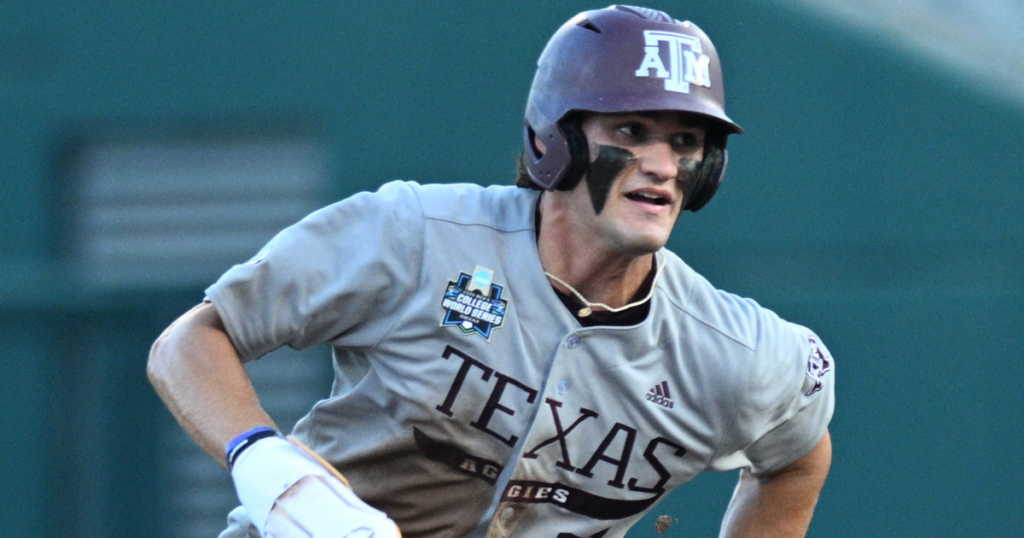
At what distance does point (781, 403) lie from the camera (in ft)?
10.7

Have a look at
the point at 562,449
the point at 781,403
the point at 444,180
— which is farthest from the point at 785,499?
the point at 444,180

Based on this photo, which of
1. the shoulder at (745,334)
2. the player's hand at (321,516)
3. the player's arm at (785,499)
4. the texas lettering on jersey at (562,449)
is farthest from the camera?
the player's arm at (785,499)

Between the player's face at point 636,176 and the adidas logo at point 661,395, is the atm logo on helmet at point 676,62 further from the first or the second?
the adidas logo at point 661,395

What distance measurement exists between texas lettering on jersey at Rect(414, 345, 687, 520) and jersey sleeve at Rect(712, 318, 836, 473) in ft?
0.64

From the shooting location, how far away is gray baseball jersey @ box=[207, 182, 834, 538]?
2.96 metres

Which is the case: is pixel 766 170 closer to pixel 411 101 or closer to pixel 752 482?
pixel 411 101

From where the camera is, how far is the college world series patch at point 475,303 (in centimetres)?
300

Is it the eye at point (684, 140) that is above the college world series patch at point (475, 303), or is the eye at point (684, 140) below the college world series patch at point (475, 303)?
above

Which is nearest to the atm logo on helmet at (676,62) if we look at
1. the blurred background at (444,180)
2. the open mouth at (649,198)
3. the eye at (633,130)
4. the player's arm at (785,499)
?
the eye at (633,130)

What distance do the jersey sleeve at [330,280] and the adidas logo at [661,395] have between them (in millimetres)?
593

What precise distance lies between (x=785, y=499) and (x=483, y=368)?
98cm

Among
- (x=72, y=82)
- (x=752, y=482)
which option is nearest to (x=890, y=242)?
(x=752, y=482)

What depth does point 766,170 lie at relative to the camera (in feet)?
20.2

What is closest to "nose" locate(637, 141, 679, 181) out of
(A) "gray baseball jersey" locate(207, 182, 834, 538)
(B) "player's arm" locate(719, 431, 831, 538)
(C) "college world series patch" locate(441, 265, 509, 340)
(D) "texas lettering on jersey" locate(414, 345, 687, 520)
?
(A) "gray baseball jersey" locate(207, 182, 834, 538)
